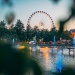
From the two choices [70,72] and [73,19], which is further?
[73,19]

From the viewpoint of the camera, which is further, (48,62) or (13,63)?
(48,62)

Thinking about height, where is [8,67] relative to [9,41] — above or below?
below

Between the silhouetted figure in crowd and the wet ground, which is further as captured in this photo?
the wet ground

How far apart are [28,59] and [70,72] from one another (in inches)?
8.3

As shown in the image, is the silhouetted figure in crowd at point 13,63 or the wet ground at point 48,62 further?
the wet ground at point 48,62

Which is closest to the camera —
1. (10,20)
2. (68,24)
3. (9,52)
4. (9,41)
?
(9,52)

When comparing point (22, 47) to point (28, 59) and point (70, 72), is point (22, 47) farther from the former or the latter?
point (70, 72)

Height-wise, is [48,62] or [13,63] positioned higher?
[13,63]

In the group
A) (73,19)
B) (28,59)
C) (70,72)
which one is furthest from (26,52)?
(73,19)

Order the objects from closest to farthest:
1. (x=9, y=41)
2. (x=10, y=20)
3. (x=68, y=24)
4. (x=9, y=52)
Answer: (x=9, y=52) → (x=9, y=41) → (x=68, y=24) → (x=10, y=20)

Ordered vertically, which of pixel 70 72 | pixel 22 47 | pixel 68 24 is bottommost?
pixel 70 72

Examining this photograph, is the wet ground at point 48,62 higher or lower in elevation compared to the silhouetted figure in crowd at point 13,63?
lower

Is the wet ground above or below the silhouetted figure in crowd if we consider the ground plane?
below

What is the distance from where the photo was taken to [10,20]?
1.55 metres
